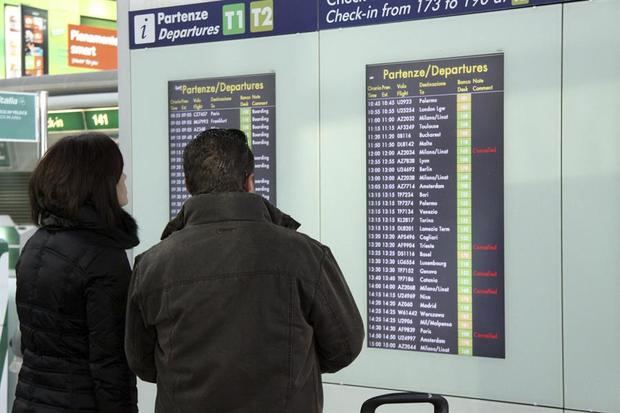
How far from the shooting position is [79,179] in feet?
8.35

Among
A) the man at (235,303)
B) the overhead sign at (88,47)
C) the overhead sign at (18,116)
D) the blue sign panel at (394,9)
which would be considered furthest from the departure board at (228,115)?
the overhead sign at (88,47)

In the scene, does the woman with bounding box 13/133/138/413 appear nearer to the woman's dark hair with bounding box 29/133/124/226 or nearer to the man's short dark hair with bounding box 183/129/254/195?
the woman's dark hair with bounding box 29/133/124/226

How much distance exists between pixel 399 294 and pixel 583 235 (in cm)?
73

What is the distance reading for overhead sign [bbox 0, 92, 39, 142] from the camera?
23.9ft

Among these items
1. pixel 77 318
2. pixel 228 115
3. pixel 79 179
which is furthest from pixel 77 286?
pixel 228 115

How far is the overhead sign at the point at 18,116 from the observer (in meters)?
7.29

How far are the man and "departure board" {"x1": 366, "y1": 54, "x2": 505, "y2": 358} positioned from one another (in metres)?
1.11

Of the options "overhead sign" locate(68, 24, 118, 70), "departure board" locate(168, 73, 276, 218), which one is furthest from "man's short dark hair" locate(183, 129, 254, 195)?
"overhead sign" locate(68, 24, 118, 70)

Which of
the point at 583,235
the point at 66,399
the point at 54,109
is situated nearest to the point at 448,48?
the point at 583,235

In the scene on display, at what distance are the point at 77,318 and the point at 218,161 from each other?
645 mm

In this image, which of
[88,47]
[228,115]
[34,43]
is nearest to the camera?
[228,115]

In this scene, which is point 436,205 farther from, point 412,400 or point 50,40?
point 50,40

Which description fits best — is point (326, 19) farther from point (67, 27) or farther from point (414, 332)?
point (67, 27)

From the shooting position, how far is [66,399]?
2508 millimetres
